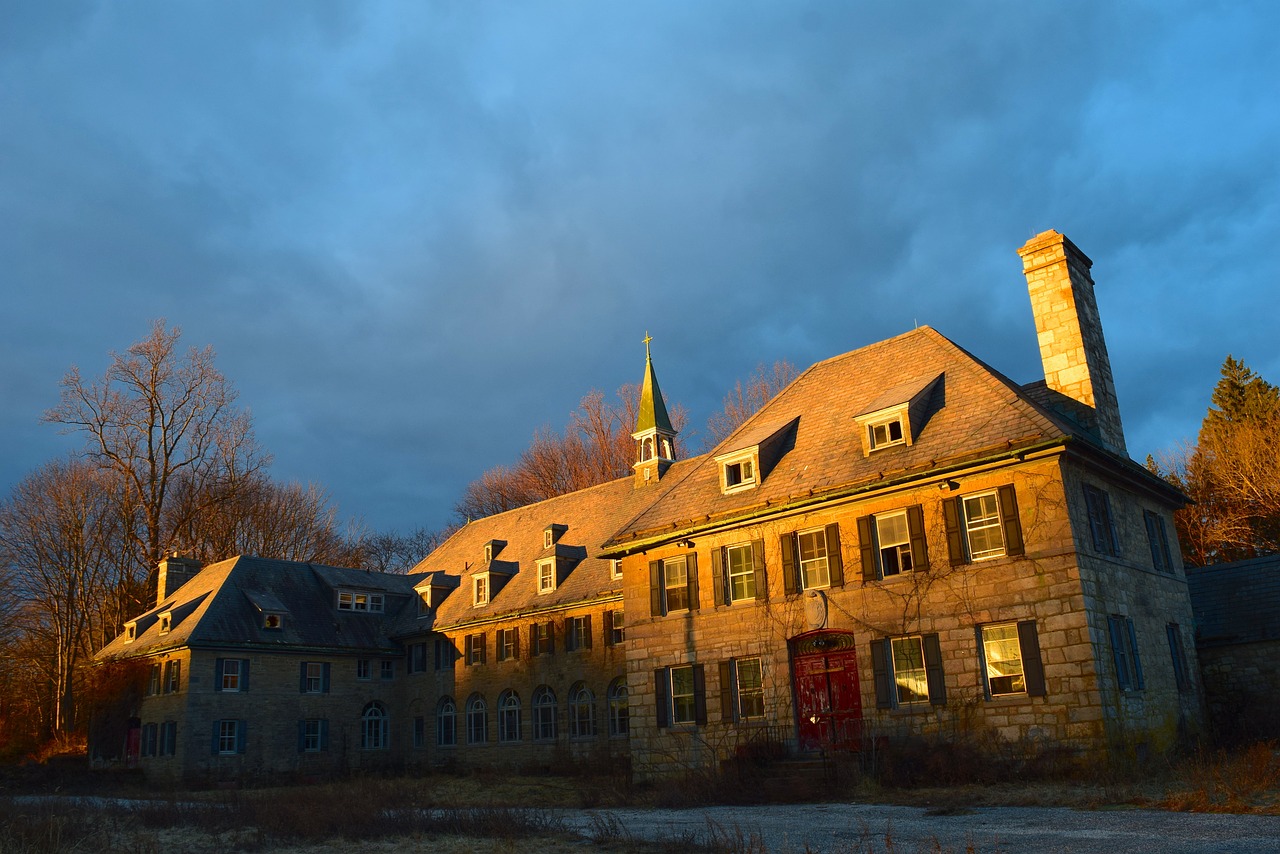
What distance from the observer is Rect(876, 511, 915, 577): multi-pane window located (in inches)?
885

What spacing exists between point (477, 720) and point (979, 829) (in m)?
29.1

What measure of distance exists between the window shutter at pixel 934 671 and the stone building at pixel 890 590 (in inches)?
1.3

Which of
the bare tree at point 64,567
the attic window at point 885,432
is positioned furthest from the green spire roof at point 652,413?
the bare tree at point 64,567

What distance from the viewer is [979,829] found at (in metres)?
12.7

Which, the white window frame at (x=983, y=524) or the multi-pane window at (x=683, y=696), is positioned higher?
the white window frame at (x=983, y=524)

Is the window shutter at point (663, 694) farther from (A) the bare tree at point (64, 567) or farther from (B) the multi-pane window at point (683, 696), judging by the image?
(A) the bare tree at point (64, 567)

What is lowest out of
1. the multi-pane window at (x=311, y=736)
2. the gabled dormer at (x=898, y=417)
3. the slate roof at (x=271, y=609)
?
the multi-pane window at (x=311, y=736)

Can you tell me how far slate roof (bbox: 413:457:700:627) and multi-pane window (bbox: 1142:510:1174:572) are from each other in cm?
1430

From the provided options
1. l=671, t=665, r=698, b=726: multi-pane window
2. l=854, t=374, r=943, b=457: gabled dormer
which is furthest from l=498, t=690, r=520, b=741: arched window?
l=854, t=374, r=943, b=457: gabled dormer

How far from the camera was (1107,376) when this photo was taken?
25.4 meters

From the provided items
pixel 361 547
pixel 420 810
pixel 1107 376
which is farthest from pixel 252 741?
pixel 1107 376

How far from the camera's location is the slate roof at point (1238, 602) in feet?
80.9

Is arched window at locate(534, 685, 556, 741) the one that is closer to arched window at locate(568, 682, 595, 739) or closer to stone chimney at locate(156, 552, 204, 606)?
arched window at locate(568, 682, 595, 739)

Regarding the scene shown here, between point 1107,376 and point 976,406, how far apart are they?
4.94 meters
